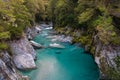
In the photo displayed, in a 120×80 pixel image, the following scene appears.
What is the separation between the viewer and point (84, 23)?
128 ft

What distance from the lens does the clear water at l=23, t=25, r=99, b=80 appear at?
25.4m

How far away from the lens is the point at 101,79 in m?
23.7

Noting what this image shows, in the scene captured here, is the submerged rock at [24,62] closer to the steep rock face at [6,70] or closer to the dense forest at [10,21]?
the dense forest at [10,21]

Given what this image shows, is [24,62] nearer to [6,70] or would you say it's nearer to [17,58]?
[17,58]

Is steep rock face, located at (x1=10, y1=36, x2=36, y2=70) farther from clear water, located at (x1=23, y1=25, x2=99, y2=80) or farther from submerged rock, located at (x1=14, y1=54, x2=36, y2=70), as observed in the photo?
clear water, located at (x1=23, y1=25, x2=99, y2=80)

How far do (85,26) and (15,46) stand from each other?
566 inches

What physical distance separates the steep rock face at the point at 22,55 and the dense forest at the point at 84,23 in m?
0.82

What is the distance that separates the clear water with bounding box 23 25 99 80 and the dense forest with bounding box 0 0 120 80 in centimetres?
152

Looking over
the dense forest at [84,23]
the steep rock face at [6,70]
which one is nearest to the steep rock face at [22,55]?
the dense forest at [84,23]

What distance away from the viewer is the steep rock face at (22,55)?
27.1 m

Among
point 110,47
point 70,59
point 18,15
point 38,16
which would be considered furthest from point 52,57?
point 38,16

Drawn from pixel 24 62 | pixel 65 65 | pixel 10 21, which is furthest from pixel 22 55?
pixel 10 21

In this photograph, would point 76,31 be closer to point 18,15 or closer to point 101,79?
point 18,15

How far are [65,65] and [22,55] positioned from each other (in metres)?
5.29
